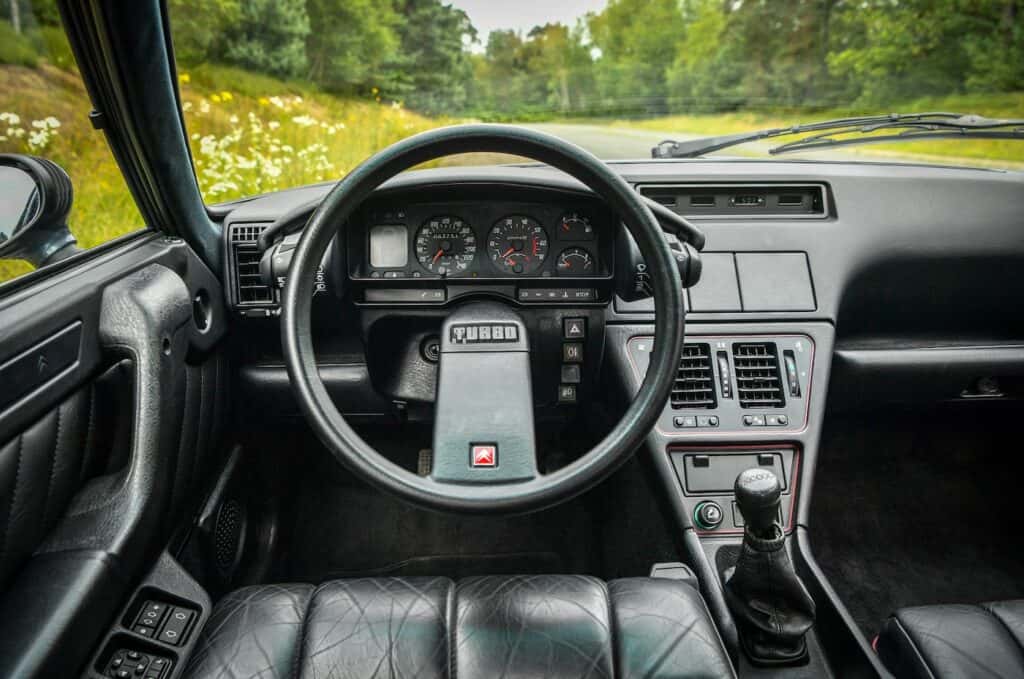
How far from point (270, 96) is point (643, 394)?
1.55 meters

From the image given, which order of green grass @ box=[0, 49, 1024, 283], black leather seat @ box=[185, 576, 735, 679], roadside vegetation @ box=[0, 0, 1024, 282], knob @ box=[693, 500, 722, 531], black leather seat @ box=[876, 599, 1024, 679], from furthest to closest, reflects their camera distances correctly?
1. knob @ box=[693, 500, 722, 531]
2. roadside vegetation @ box=[0, 0, 1024, 282]
3. green grass @ box=[0, 49, 1024, 283]
4. black leather seat @ box=[876, 599, 1024, 679]
5. black leather seat @ box=[185, 576, 735, 679]

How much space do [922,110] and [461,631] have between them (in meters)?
2.22

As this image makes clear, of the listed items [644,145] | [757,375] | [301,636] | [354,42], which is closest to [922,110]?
[644,145]

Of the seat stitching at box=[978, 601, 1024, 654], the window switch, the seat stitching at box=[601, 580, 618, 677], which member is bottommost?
the seat stitching at box=[978, 601, 1024, 654]

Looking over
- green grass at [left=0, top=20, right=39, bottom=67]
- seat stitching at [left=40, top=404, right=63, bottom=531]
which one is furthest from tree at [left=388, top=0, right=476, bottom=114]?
seat stitching at [left=40, top=404, right=63, bottom=531]

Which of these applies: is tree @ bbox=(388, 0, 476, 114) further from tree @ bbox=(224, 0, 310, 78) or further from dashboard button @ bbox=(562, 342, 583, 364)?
dashboard button @ bbox=(562, 342, 583, 364)

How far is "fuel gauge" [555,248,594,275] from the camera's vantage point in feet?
6.15

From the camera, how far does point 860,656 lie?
1.58m

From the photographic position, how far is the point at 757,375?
212cm

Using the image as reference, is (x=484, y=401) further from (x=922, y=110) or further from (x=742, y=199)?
(x=922, y=110)

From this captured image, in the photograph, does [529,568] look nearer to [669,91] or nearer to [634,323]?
[634,323]

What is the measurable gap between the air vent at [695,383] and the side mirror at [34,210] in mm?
1656

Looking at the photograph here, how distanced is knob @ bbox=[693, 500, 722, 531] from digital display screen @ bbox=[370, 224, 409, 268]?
1050 millimetres

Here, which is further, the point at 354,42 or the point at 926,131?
the point at 926,131
